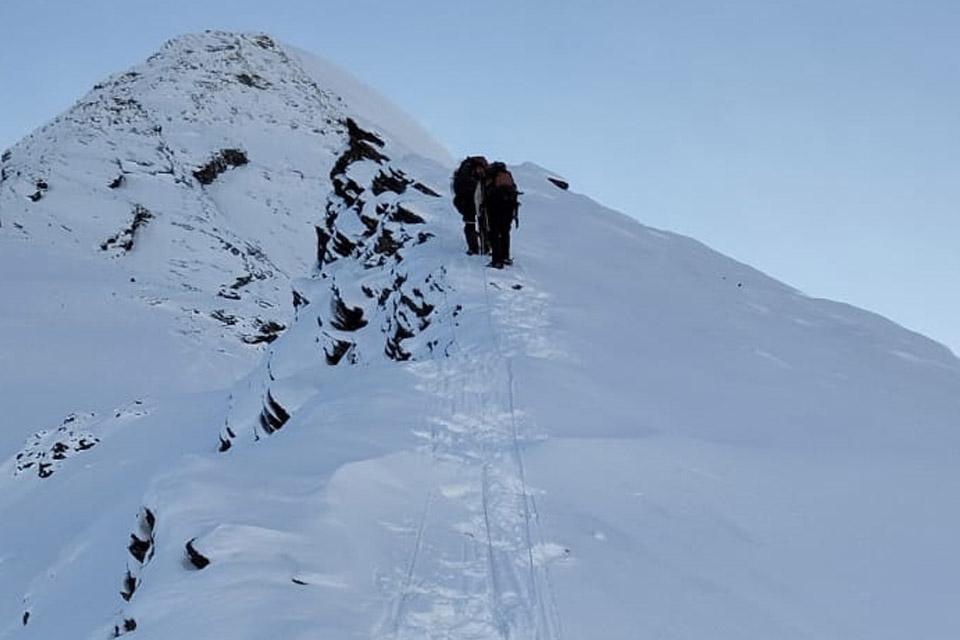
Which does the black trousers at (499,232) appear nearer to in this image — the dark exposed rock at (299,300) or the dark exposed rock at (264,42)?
the dark exposed rock at (299,300)

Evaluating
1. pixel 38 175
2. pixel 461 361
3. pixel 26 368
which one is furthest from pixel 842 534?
pixel 38 175

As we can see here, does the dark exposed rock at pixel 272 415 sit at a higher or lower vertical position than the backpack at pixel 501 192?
lower

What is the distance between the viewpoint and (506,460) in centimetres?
629

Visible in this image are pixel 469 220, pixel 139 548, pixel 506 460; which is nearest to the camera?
pixel 506 460

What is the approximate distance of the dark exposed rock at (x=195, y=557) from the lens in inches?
184

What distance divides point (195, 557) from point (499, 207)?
7.70 metres

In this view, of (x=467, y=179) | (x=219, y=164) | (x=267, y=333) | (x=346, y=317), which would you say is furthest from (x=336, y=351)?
(x=219, y=164)

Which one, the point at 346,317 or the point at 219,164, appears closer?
the point at 346,317

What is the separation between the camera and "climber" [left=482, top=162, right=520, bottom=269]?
11578mm

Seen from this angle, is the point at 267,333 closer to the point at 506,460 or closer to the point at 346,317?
the point at 346,317

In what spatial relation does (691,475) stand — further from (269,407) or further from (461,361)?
(269,407)

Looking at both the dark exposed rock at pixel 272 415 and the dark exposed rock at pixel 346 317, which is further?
the dark exposed rock at pixel 346 317

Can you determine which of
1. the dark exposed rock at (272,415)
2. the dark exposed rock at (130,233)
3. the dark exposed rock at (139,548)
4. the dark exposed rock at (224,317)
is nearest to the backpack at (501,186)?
the dark exposed rock at (272,415)

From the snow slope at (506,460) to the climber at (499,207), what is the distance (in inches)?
13.8
